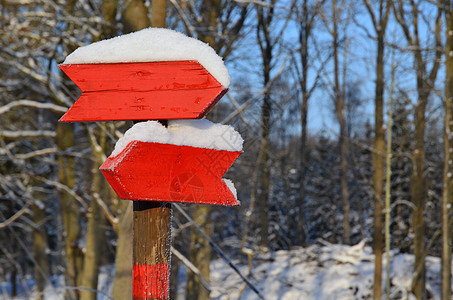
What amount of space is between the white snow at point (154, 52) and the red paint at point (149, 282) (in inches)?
27.2

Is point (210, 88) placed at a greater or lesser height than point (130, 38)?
lesser

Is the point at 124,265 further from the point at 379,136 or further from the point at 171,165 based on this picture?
the point at 379,136

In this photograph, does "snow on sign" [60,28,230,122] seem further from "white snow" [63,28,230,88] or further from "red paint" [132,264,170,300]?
"red paint" [132,264,170,300]

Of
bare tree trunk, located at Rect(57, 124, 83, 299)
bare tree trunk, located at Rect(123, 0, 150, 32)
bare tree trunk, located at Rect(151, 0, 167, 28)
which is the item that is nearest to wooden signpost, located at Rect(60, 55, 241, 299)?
bare tree trunk, located at Rect(151, 0, 167, 28)

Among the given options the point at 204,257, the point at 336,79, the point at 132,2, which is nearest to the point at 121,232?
the point at 132,2

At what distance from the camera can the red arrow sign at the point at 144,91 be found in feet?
4.65

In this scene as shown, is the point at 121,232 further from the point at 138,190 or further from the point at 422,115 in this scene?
the point at 422,115

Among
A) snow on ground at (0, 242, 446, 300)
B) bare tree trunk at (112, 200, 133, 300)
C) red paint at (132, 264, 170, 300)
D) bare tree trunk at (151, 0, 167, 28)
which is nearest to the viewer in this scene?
red paint at (132, 264, 170, 300)

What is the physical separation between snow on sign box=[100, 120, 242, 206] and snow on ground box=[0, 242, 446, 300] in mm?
9229

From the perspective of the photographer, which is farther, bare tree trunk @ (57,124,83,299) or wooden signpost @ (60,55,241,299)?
bare tree trunk @ (57,124,83,299)

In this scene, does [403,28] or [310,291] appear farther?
[310,291]

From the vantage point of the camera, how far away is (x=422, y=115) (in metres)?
10.1

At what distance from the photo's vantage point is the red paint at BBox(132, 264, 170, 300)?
1.52m

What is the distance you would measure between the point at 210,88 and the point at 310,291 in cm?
1067
